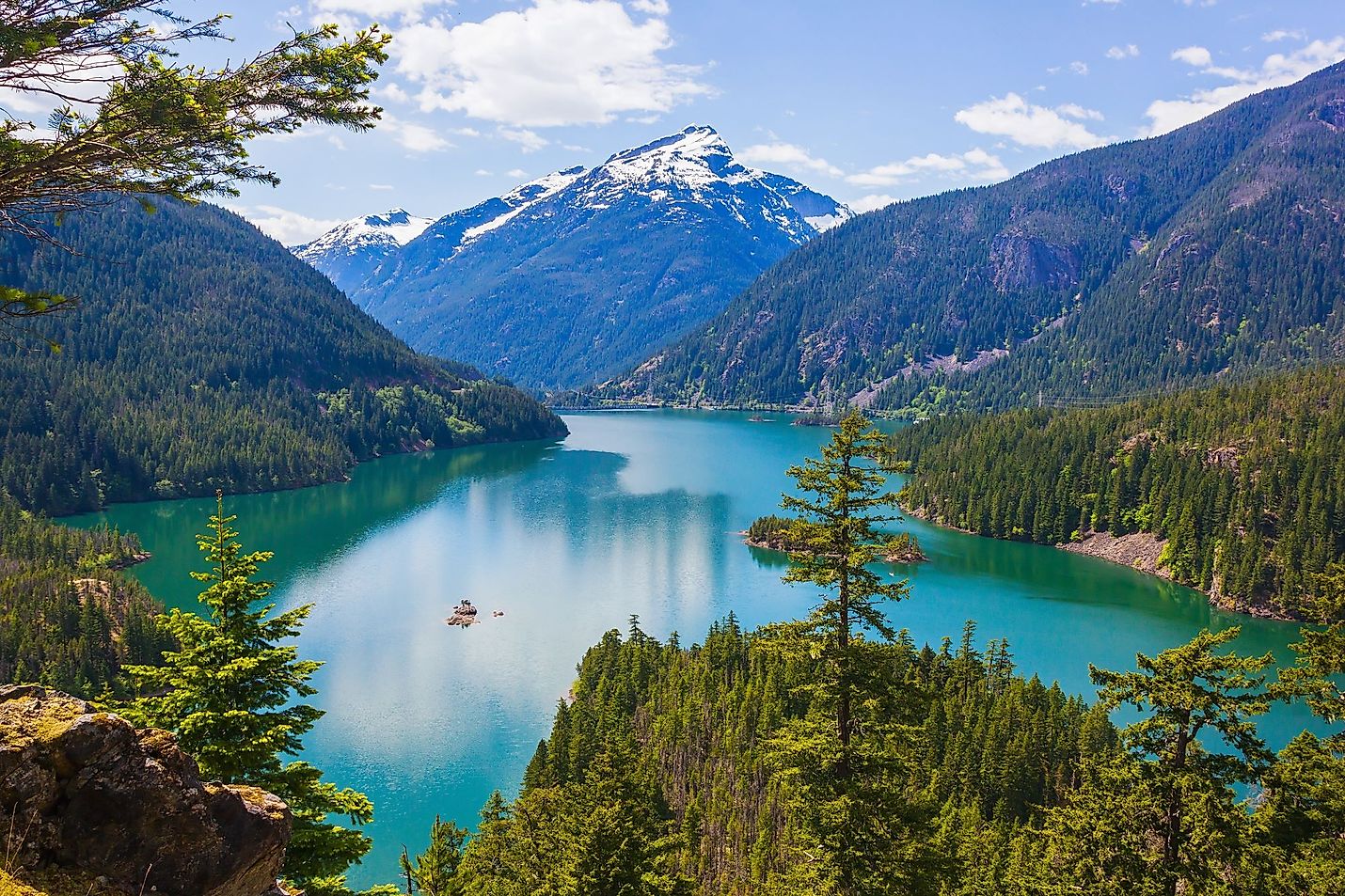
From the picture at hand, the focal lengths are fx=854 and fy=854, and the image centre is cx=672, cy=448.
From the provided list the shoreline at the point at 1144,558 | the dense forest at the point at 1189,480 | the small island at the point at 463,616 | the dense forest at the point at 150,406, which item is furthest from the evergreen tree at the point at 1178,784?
the dense forest at the point at 150,406

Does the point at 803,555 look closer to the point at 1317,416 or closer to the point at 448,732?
the point at 448,732

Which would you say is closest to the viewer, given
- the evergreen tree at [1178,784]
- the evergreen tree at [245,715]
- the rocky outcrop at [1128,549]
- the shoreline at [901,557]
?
the evergreen tree at [245,715]

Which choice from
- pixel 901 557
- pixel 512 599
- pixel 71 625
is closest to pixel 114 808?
pixel 71 625

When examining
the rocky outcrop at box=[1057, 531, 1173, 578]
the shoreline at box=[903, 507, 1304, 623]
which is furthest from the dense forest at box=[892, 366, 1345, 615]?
the rocky outcrop at box=[1057, 531, 1173, 578]

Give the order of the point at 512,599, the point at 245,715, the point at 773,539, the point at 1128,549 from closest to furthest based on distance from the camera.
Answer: the point at 245,715 < the point at 512,599 < the point at 1128,549 < the point at 773,539

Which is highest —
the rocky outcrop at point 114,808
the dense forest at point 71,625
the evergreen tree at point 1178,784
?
the rocky outcrop at point 114,808

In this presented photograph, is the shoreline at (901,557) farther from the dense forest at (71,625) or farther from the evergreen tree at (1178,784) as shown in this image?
the evergreen tree at (1178,784)

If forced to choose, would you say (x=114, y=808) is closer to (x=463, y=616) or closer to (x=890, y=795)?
(x=890, y=795)
